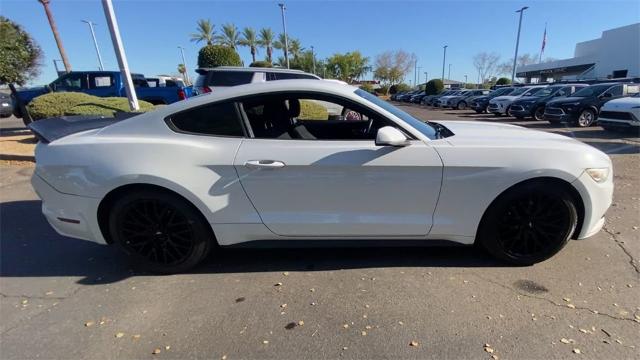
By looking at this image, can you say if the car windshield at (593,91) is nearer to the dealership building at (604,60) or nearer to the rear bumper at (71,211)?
the rear bumper at (71,211)

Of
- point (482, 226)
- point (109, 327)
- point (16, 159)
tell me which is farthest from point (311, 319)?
point (16, 159)

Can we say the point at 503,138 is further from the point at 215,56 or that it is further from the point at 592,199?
the point at 215,56

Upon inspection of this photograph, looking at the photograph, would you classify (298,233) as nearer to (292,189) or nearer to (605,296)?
(292,189)

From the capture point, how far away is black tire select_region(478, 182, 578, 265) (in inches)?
105

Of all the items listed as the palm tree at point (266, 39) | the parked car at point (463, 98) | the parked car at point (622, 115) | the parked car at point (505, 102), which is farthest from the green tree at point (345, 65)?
the parked car at point (622, 115)

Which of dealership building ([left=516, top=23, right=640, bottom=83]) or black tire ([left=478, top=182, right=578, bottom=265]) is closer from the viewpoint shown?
black tire ([left=478, top=182, right=578, bottom=265])

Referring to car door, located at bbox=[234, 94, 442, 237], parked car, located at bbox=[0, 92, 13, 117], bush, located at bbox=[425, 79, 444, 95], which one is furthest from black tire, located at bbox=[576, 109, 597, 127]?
bush, located at bbox=[425, 79, 444, 95]

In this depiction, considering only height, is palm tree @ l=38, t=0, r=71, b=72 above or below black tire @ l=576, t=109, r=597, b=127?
above

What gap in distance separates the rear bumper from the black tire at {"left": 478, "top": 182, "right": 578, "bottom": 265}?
3.11 m

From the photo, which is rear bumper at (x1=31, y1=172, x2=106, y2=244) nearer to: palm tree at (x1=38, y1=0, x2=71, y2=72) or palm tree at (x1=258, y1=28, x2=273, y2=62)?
palm tree at (x1=38, y1=0, x2=71, y2=72)

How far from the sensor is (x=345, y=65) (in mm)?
77875

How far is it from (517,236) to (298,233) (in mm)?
1755

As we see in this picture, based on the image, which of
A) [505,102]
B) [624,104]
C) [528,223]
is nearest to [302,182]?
[528,223]

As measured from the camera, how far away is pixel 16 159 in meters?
7.49
